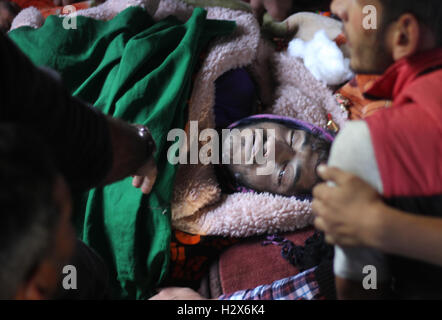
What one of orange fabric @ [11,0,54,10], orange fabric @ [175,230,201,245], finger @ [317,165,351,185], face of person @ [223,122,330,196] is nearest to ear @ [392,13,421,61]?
finger @ [317,165,351,185]

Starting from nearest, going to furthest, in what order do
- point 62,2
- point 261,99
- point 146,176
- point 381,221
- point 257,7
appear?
point 381,221 < point 146,176 < point 261,99 < point 257,7 < point 62,2

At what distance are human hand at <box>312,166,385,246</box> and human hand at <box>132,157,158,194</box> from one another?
17.8 inches

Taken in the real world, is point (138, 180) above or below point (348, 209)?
below

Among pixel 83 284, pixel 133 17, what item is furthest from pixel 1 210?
pixel 133 17

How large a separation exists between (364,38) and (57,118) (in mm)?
416

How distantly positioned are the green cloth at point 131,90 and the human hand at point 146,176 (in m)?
0.05

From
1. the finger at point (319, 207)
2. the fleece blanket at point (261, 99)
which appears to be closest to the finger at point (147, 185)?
the fleece blanket at point (261, 99)

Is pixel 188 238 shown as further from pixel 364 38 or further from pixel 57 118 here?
pixel 364 38

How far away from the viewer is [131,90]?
3.06ft

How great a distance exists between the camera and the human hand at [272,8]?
4.27 ft

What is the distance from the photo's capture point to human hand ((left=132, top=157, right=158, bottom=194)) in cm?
76

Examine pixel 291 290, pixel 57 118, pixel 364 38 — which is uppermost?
pixel 364 38

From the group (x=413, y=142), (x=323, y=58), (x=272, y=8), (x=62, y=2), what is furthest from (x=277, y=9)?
(x=413, y=142)

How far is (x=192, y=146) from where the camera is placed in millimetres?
959
